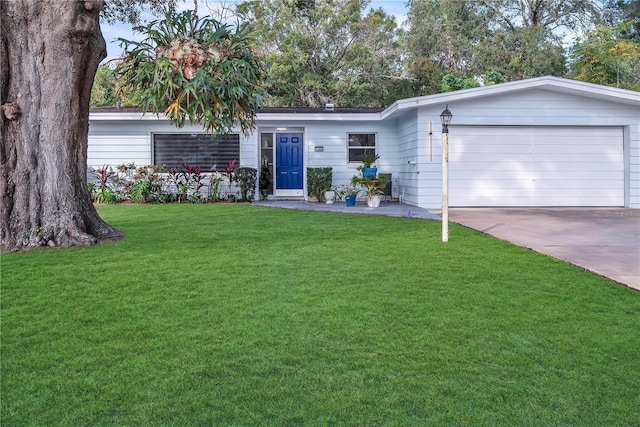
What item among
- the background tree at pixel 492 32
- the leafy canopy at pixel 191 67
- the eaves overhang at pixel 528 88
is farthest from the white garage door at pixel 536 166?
the background tree at pixel 492 32

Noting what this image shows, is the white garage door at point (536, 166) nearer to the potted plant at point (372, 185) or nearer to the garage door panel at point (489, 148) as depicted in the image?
the garage door panel at point (489, 148)

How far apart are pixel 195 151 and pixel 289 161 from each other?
269 cm

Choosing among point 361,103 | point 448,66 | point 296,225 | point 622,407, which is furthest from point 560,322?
point 448,66

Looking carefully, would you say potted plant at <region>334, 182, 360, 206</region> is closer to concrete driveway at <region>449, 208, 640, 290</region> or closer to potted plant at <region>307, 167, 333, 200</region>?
potted plant at <region>307, 167, 333, 200</region>

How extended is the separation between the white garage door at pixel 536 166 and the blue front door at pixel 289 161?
4.65 m

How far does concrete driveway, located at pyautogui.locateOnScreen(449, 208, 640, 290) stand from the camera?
593 centimetres

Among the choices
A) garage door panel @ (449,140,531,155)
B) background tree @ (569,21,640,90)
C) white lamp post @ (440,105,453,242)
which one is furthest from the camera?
background tree @ (569,21,640,90)

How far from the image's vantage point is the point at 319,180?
1474cm

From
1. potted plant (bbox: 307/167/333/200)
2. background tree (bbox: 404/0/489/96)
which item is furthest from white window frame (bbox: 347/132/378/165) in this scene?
background tree (bbox: 404/0/489/96)

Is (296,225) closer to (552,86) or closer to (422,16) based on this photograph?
(552,86)

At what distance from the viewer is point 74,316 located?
3.96 meters

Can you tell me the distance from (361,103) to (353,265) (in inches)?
889

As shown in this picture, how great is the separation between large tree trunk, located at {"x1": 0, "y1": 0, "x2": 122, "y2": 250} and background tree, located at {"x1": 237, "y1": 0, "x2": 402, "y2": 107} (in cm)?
1967

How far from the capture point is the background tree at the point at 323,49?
26438mm
